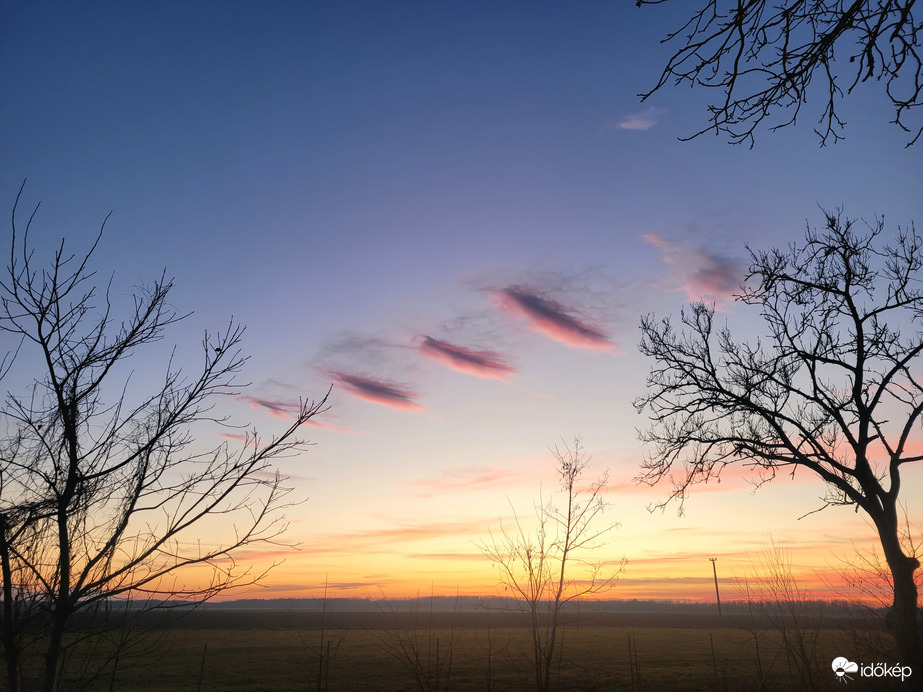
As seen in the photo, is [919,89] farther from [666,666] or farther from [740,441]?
[666,666]

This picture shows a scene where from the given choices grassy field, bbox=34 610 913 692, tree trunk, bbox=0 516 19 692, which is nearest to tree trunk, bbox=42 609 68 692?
tree trunk, bbox=0 516 19 692

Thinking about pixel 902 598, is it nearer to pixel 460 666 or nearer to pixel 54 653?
pixel 54 653

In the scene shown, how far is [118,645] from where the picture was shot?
3615 millimetres

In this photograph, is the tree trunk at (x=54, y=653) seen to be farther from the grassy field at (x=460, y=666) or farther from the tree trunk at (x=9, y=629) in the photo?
the grassy field at (x=460, y=666)

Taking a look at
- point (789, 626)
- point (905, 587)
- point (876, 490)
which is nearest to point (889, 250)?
point (876, 490)

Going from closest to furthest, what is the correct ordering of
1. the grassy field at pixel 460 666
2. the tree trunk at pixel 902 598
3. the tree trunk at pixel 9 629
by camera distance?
the tree trunk at pixel 9 629 < the tree trunk at pixel 902 598 < the grassy field at pixel 460 666

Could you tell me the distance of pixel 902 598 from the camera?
8883 mm

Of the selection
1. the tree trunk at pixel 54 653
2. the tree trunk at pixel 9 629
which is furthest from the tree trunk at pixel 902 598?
the tree trunk at pixel 9 629

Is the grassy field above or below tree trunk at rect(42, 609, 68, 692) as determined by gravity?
below

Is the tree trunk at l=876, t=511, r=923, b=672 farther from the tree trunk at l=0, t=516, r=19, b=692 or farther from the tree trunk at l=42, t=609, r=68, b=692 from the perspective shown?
the tree trunk at l=0, t=516, r=19, b=692

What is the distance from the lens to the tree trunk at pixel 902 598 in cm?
855

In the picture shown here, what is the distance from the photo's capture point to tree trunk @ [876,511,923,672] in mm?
8547

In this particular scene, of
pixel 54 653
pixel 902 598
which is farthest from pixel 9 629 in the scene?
pixel 902 598

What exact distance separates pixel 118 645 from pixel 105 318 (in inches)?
83.1
